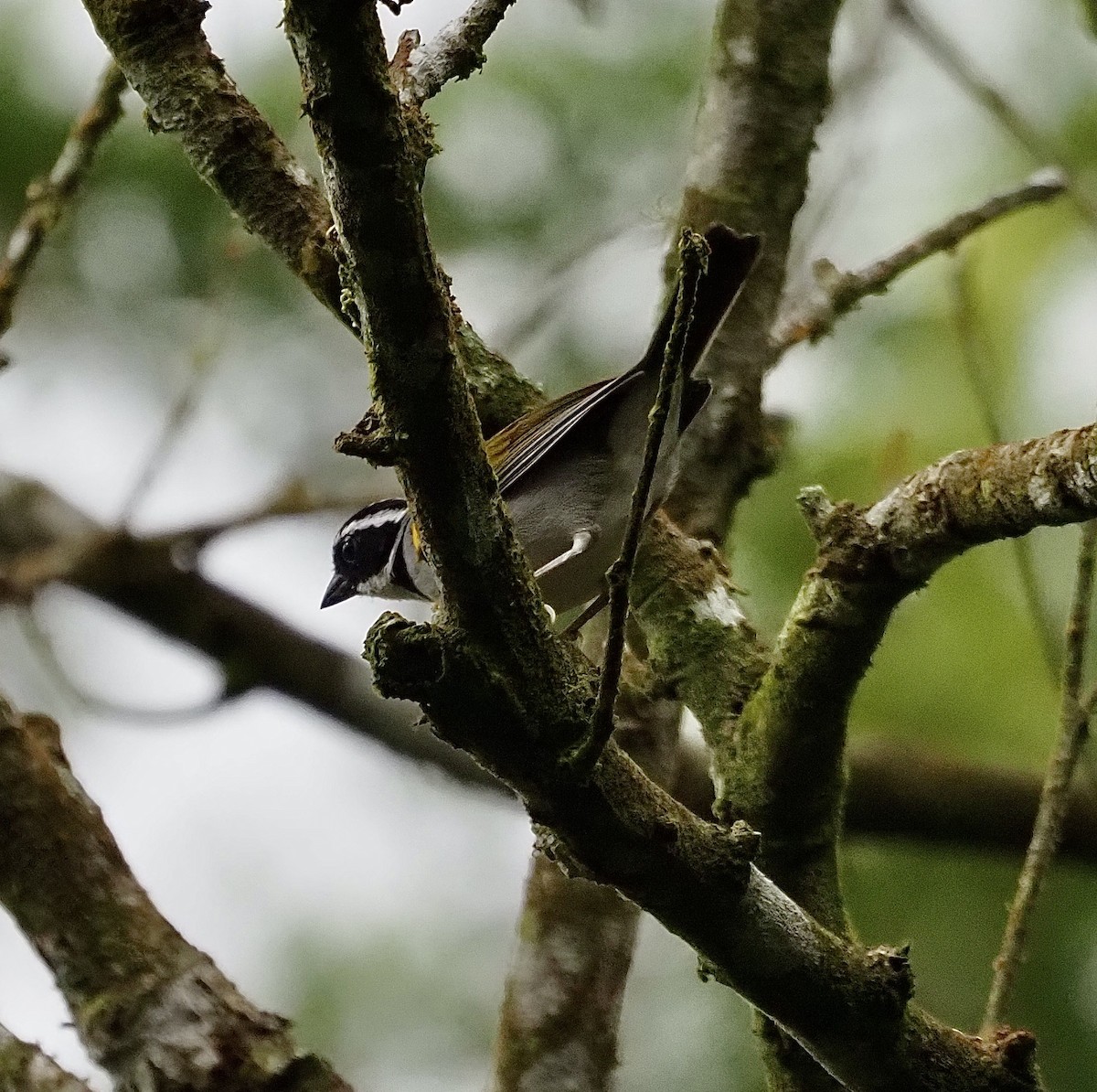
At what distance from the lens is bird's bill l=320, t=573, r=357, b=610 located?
5291 millimetres

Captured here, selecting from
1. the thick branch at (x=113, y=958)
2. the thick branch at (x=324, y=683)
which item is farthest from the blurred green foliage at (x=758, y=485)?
the thick branch at (x=113, y=958)

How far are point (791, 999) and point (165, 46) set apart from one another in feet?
7.15

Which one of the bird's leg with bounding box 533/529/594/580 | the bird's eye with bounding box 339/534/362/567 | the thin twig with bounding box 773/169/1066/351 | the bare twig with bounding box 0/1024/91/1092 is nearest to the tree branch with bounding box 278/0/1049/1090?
the bare twig with bounding box 0/1024/91/1092

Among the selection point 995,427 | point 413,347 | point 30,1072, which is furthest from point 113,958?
point 995,427

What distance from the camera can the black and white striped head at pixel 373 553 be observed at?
16.2ft

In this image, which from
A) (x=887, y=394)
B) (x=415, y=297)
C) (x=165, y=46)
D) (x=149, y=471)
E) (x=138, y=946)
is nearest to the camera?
(x=415, y=297)

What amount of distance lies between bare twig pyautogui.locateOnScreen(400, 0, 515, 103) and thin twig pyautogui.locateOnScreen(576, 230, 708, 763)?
0.64 metres

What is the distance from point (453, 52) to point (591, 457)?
177cm

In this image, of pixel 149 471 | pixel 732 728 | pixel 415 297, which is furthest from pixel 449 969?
pixel 415 297

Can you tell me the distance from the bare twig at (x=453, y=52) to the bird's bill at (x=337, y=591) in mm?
2842

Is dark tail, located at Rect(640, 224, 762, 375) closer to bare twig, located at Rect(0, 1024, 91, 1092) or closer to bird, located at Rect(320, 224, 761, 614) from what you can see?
bird, located at Rect(320, 224, 761, 614)

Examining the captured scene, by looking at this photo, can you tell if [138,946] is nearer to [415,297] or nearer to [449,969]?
[415,297]

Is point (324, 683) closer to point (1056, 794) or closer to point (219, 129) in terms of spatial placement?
point (219, 129)

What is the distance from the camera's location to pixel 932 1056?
8.21ft
